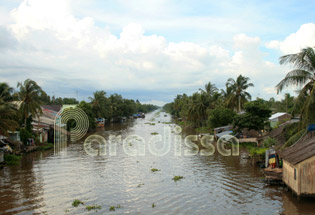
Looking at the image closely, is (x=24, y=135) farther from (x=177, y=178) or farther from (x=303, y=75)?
(x=303, y=75)

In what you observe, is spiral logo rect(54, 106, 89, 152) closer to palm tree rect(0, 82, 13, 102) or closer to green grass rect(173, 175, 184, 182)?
palm tree rect(0, 82, 13, 102)

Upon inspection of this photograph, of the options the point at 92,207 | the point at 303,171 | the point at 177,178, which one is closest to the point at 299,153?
the point at 303,171

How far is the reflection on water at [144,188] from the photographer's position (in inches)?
553

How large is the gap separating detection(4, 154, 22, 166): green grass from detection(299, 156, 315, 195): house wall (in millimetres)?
21937

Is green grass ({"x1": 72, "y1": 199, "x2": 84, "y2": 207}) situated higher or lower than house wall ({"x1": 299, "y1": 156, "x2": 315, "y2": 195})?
lower

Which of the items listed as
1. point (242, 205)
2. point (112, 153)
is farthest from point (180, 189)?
point (112, 153)

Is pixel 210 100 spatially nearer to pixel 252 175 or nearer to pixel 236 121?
pixel 236 121

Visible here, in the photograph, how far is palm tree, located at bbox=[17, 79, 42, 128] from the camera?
102 ft

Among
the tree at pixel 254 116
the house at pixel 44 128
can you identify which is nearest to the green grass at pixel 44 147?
the house at pixel 44 128

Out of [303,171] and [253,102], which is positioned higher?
[253,102]

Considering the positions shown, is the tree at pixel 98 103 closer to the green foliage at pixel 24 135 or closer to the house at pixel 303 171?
the green foliage at pixel 24 135

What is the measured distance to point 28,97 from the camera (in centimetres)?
3125

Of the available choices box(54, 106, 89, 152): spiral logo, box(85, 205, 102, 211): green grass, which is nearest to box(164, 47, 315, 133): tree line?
box(85, 205, 102, 211): green grass

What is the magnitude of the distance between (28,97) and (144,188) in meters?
20.1
